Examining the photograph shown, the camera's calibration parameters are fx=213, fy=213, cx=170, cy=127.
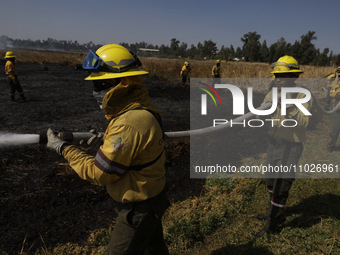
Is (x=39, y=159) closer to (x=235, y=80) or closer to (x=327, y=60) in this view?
(x=235, y=80)

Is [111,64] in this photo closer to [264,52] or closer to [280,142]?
[280,142]

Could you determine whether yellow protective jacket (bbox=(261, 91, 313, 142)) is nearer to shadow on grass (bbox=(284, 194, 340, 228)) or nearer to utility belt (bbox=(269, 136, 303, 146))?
utility belt (bbox=(269, 136, 303, 146))

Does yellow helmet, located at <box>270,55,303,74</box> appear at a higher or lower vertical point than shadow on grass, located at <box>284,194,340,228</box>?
higher

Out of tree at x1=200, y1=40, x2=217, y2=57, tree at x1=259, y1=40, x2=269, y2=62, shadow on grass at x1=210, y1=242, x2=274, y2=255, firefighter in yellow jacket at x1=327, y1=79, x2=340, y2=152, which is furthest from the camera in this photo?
tree at x1=200, y1=40, x2=217, y2=57

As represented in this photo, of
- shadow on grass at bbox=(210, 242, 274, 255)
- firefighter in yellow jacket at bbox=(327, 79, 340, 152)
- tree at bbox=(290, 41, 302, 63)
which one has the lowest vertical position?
shadow on grass at bbox=(210, 242, 274, 255)

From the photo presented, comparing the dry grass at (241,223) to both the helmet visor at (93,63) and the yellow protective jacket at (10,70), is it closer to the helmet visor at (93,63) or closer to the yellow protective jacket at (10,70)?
the helmet visor at (93,63)

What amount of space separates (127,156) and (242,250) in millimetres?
2285

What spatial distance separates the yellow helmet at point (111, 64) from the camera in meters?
1.58

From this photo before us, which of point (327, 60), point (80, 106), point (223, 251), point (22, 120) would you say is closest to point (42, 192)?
point (223, 251)

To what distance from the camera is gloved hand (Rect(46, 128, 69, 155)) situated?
5.96 ft

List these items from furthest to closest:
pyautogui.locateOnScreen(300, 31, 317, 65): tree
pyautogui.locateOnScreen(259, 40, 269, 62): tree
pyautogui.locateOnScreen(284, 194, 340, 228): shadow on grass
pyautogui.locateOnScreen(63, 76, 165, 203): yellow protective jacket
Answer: pyautogui.locateOnScreen(259, 40, 269, 62): tree → pyautogui.locateOnScreen(300, 31, 317, 65): tree → pyautogui.locateOnScreen(284, 194, 340, 228): shadow on grass → pyautogui.locateOnScreen(63, 76, 165, 203): yellow protective jacket

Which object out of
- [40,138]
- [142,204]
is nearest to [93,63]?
[40,138]

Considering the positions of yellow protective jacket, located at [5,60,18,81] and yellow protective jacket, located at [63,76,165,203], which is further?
yellow protective jacket, located at [5,60,18,81]

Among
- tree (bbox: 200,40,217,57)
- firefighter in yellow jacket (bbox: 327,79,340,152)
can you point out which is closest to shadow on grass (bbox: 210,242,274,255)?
firefighter in yellow jacket (bbox: 327,79,340,152)
